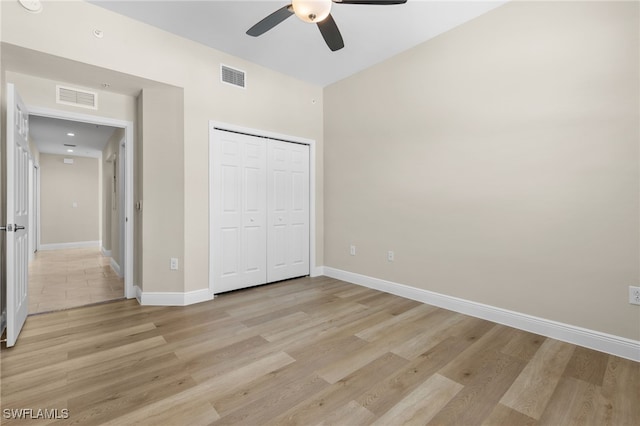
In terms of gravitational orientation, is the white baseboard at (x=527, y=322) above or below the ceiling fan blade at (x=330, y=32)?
below

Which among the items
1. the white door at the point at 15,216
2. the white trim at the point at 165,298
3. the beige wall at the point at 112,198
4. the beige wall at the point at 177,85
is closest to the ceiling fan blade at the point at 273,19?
the beige wall at the point at 177,85

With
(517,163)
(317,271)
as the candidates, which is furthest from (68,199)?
(517,163)

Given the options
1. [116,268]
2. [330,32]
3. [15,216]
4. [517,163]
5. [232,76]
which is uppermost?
[232,76]

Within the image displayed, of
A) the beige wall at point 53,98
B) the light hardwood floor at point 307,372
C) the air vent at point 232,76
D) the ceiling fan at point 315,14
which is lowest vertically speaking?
the light hardwood floor at point 307,372

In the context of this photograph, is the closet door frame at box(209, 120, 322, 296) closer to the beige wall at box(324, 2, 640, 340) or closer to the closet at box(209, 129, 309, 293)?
the closet at box(209, 129, 309, 293)

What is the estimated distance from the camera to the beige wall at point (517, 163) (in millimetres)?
2219

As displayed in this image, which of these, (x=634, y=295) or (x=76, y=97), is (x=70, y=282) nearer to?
(x=76, y=97)

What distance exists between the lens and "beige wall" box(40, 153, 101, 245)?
7.70 metres

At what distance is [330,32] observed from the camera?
234cm

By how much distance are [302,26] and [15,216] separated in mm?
3099

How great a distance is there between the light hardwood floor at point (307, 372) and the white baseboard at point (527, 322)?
0.08 metres

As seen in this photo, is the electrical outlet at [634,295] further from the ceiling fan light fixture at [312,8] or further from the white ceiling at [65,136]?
the white ceiling at [65,136]

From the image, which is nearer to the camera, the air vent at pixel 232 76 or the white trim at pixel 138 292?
the white trim at pixel 138 292

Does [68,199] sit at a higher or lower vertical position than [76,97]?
lower
